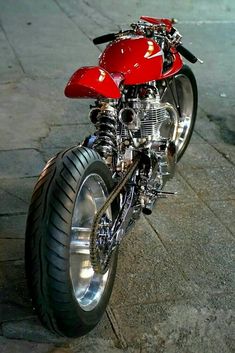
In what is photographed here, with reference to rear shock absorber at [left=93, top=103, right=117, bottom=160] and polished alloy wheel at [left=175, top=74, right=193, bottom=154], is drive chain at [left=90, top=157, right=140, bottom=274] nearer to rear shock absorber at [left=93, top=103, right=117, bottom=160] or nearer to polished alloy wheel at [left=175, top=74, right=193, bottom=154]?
rear shock absorber at [left=93, top=103, right=117, bottom=160]

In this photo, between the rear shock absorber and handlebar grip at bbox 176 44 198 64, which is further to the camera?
handlebar grip at bbox 176 44 198 64

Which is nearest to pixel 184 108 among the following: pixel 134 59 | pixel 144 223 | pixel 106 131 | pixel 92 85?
pixel 144 223

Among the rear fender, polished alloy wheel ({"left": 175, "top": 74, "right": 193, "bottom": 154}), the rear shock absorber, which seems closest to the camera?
the rear fender

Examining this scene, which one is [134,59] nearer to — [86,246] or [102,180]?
[102,180]

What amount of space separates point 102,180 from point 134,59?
0.80 metres

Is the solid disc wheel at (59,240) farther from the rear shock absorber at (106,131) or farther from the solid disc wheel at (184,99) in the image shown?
the solid disc wheel at (184,99)

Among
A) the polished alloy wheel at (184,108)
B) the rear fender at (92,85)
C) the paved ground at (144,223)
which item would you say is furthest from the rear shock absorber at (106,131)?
the polished alloy wheel at (184,108)

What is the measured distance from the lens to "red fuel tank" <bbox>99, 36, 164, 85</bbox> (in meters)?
3.03

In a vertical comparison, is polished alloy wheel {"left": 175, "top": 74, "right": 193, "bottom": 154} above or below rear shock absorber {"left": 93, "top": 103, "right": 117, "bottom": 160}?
below

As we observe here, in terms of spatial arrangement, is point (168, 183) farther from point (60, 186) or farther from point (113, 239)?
point (60, 186)

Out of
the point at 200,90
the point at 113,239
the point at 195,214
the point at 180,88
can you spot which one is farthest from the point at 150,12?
the point at 113,239

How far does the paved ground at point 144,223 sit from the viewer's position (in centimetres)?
273

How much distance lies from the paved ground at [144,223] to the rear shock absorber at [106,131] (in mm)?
773

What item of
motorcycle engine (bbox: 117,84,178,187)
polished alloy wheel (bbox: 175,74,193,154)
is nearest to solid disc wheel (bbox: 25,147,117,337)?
motorcycle engine (bbox: 117,84,178,187)
